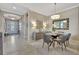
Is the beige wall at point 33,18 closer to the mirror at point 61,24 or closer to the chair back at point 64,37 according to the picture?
the mirror at point 61,24

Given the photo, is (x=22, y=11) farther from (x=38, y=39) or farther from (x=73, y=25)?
(x=73, y=25)

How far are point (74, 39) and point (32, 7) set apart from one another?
115 centimetres

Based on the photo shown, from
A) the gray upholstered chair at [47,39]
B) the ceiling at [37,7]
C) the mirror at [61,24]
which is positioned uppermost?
the ceiling at [37,7]

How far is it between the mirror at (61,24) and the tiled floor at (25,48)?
46 cm

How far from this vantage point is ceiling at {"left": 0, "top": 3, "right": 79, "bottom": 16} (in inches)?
87.4

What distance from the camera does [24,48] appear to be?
2.27 meters

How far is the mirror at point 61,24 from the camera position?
7.29ft

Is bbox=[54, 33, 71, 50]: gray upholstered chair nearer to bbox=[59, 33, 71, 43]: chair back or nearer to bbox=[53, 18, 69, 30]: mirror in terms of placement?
bbox=[59, 33, 71, 43]: chair back

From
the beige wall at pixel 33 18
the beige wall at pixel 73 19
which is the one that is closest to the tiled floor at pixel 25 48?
the beige wall at pixel 33 18

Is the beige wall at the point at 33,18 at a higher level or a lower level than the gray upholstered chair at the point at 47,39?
higher

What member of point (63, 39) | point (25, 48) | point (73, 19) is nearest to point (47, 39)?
point (63, 39)

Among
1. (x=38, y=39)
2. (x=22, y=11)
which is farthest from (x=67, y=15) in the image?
(x=22, y=11)
